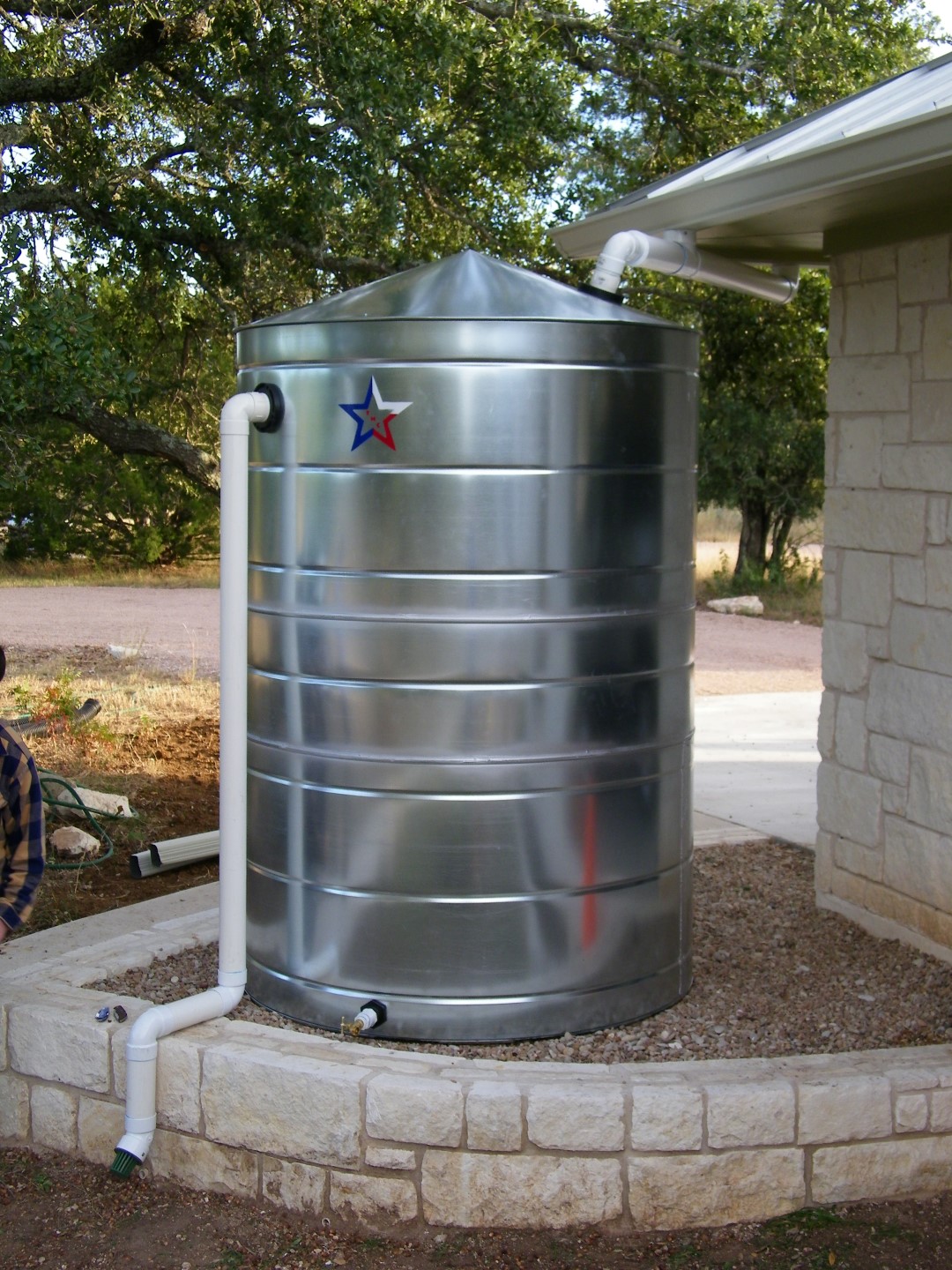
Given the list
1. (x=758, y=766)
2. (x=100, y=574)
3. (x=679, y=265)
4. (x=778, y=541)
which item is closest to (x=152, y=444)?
(x=758, y=766)

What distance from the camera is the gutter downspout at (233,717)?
12.3 ft

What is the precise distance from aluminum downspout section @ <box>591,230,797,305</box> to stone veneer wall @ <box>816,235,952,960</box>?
0.39 metres

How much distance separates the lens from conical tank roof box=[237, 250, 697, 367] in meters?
3.53

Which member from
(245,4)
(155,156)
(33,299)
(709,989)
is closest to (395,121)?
(245,4)

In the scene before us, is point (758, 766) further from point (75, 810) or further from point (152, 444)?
point (152, 444)

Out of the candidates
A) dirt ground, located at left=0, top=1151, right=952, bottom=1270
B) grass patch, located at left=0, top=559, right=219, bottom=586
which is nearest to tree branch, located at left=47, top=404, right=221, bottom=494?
dirt ground, located at left=0, top=1151, right=952, bottom=1270

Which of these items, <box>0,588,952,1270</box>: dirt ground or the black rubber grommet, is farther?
the black rubber grommet

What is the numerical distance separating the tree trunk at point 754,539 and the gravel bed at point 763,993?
1365 centimetres

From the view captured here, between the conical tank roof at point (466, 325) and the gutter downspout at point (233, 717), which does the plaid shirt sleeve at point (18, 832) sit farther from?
the conical tank roof at point (466, 325)

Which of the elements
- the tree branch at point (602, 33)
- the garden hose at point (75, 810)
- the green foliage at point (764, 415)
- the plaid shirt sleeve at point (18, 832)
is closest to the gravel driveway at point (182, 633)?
the green foliage at point (764, 415)

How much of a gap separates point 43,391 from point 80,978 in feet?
10.6

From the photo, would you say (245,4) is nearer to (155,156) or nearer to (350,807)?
(155,156)

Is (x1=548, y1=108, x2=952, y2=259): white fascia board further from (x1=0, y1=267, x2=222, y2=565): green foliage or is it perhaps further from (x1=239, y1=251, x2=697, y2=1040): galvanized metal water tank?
(x1=0, y1=267, x2=222, y2=565): green foliage

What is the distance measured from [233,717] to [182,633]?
10.2 m
